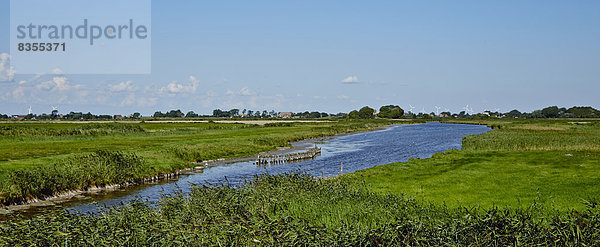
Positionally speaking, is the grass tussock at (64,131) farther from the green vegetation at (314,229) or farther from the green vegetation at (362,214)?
the green vegetation at (314,229)

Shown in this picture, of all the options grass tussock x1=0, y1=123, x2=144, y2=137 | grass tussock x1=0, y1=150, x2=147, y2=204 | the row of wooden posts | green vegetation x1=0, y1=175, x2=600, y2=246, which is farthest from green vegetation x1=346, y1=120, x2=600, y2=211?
grass tussock x1=0, y1=123, x2=144, y2=137

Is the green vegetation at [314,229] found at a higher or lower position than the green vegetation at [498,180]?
higher

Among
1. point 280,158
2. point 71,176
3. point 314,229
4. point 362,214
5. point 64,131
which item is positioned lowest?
point 280,158

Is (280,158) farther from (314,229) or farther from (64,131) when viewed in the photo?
(64,131)

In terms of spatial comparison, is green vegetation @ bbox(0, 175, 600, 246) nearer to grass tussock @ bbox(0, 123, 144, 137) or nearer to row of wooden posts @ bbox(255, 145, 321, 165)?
row of wooden posts @ bbox(255, 145, 321, 165)

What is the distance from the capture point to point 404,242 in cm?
974

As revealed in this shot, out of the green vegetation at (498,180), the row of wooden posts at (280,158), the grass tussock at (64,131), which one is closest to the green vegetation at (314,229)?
the green vegetation at (498,180)

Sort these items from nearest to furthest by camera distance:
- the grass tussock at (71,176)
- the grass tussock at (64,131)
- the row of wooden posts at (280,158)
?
the grass tussock at (71,176), the row of wooden posts at (280,158), the grass tussock at (64,131)

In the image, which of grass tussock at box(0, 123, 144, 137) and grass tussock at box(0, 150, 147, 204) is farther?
grass tussock at box(0, 123, 144, 137)

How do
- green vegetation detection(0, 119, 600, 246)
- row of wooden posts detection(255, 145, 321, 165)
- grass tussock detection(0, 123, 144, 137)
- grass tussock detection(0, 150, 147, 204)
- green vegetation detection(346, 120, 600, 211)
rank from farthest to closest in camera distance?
grass tussock detection(0, 123, 144, 137), row of wooden posts detection(255, 145, 321, 165), grass tussock detection(0, 150, 147, 204), green vegetation detection(346, 120, 600, 211), green vegetation detection(0, 119, 600, 246)

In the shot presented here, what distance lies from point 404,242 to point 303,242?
7.92ft

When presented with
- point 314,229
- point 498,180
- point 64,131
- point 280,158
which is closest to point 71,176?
point 280,158

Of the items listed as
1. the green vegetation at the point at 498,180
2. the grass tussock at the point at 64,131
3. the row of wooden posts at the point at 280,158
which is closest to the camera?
the green vegetation at the point at 498,180

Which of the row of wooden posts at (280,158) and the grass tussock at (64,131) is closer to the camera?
the row of wooden posts at (280,158)
